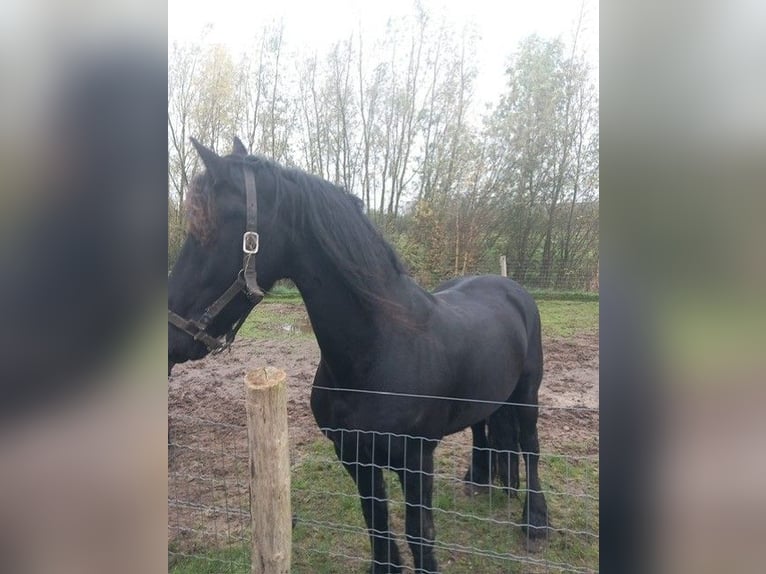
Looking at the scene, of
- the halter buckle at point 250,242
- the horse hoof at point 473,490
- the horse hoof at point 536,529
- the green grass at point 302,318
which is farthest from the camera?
the horse hoof at point 473,490

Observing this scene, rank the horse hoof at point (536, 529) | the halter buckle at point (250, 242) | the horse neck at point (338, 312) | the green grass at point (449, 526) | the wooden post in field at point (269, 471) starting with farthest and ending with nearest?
1. the horse hoof at point (536, 529)
2. the green grass at point (449, 526)
3. the horse neck at point (338, 312)
4. the halter buckle at point (250, 242)
5. the wooden post in field at point (269, 471)

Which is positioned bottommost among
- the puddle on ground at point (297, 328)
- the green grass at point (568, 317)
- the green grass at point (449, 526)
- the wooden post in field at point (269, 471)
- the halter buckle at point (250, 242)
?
the green grass at point (449, 526)

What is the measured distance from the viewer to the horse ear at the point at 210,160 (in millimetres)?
1719

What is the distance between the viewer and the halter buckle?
1718 mm

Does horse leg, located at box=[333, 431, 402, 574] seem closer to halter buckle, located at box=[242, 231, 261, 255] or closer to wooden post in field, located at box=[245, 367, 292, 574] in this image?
wooden post in field, located at box=[245, 367, 292, 574]

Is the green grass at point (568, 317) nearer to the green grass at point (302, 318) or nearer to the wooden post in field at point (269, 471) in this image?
Result: the green grass at point (302, 318)

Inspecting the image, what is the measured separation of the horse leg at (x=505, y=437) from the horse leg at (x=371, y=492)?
2.72 ft

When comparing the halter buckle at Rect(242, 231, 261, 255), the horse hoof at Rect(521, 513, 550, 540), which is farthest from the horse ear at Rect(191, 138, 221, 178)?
the horse hoof at Rect(521, 513, 550, 540)
